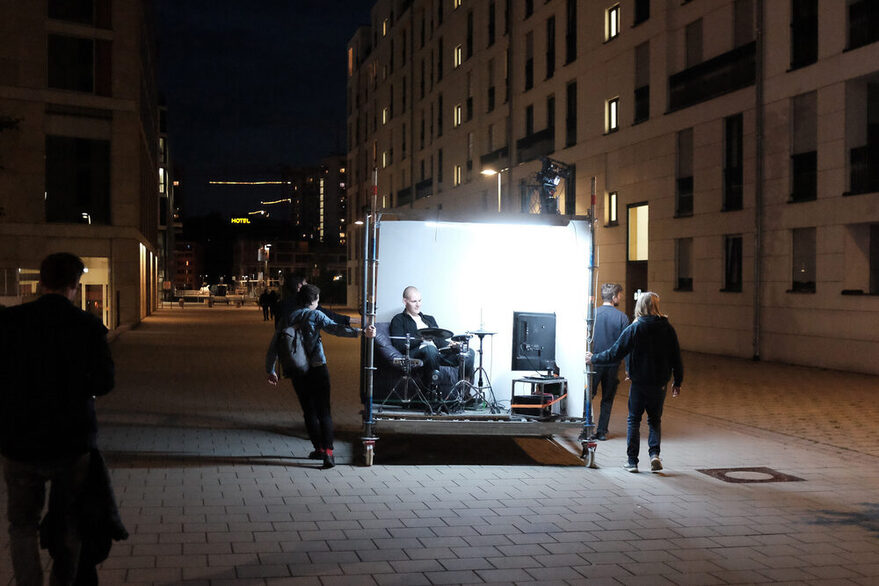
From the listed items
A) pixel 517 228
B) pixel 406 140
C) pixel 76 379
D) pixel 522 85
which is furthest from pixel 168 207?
pixel 76 379

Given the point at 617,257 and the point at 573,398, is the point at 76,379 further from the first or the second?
the point at 617,257

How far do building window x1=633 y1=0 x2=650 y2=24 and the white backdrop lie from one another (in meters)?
20.6

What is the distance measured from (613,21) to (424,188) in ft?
82.6

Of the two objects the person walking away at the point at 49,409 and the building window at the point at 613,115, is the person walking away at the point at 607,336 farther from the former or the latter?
the building window at the point at 613,115

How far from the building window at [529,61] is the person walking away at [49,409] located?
3641 centimetres

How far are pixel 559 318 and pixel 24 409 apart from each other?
7280 millimetres

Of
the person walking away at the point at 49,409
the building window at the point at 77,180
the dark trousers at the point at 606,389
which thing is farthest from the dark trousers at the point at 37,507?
the building window at the point at 77,180

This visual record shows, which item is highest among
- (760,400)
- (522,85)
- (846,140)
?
(522,85)

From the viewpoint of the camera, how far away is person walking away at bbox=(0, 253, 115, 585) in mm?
4137

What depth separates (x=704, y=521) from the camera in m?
6.91

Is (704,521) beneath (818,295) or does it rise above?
beneath

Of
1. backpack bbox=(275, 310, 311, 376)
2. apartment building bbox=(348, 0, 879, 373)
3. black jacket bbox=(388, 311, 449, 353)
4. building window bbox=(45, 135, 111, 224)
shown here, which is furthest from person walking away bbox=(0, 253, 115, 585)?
building window bbox=(45, 135, 111, 224)

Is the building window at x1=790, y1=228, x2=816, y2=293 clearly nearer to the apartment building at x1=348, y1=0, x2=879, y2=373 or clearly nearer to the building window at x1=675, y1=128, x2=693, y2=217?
the apartment building at x1=348, y1=0, x2=879, y2=373

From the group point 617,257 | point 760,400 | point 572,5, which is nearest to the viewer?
point 760,400
